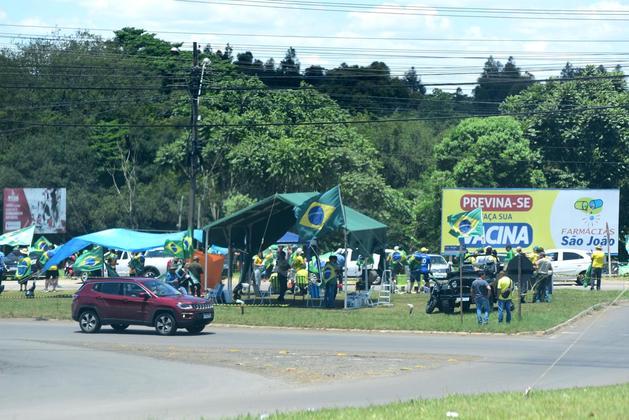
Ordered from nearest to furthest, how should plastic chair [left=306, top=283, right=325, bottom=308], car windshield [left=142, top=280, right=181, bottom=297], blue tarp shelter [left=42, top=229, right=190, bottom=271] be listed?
car windshield [left=142, top=280, right=181, bottom=297] < plastic chair [left=306, top=283, right=325, bottom=308] < blue tarp shelter [left=42, top=229, right=190, bottom=271]

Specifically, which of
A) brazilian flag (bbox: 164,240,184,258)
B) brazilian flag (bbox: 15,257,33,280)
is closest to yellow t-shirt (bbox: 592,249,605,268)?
brazilian flag (bbox: 164,240,184,258)

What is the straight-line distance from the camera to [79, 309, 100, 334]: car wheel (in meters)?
28.2

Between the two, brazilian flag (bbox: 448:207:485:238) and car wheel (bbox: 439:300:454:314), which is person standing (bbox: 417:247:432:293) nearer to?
brazilian flag (bbox: 448:207:485:238)

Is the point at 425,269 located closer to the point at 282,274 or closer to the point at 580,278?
the point at 282,274

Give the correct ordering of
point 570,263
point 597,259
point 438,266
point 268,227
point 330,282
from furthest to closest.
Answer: point 438,266
point 570,263
point 597,259
point 268,227
point 330,282

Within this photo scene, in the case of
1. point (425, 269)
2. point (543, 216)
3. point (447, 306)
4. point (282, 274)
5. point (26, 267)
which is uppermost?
point (543, 216)

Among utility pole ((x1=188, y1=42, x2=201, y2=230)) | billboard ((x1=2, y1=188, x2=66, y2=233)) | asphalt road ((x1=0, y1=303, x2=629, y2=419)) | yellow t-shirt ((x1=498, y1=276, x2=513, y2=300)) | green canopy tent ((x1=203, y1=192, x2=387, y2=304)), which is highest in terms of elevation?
utility pole ((x1=188, y1=42, x2=201, y2=230))

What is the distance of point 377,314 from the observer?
31891 mm

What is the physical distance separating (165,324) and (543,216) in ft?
94.6

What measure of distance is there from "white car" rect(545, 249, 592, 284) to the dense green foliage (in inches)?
319

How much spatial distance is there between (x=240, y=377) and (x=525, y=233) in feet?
115

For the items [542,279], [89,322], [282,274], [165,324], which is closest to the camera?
[165,324]

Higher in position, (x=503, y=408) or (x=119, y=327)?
(x=503, y=408)

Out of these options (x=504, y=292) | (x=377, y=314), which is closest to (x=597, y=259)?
(x=377, y=314)
